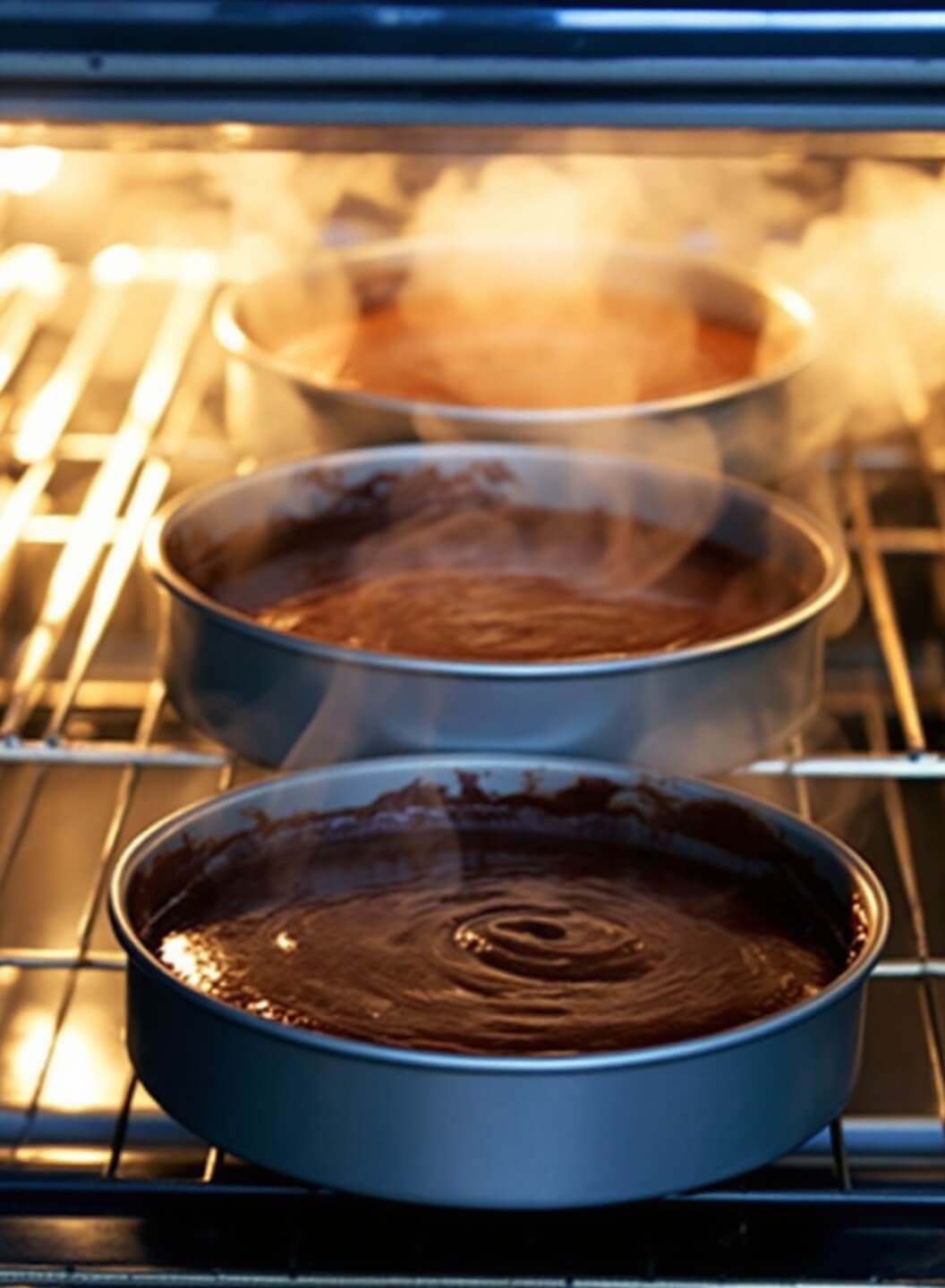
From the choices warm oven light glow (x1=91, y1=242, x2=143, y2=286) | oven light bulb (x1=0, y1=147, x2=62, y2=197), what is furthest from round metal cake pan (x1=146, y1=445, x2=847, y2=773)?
warm oven light glow (x1=91, y1=242, x2=143, y2=286)

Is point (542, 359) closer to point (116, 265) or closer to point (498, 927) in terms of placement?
point (116, 265)

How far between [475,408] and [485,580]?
182 millimetres

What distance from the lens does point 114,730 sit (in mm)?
1834

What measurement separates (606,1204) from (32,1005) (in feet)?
2.46

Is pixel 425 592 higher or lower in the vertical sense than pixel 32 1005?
higher

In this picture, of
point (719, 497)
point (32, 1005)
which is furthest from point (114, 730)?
point (719, 497)

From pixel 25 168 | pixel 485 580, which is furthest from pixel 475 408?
pixel 25 168

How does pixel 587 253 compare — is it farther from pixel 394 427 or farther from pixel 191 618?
pixel 191 618

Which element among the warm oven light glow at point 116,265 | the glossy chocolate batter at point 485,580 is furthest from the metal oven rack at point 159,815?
the glossy chocolate batter at point 485,580

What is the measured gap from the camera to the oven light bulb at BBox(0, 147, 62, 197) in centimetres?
157

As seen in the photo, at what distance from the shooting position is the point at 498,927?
112 centimetres

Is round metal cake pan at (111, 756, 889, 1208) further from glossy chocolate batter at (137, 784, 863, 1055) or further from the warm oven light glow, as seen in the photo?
the warm oven light glow

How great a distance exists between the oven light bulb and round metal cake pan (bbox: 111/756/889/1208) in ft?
2.53

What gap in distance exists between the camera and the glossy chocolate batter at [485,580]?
1389 millimetres
